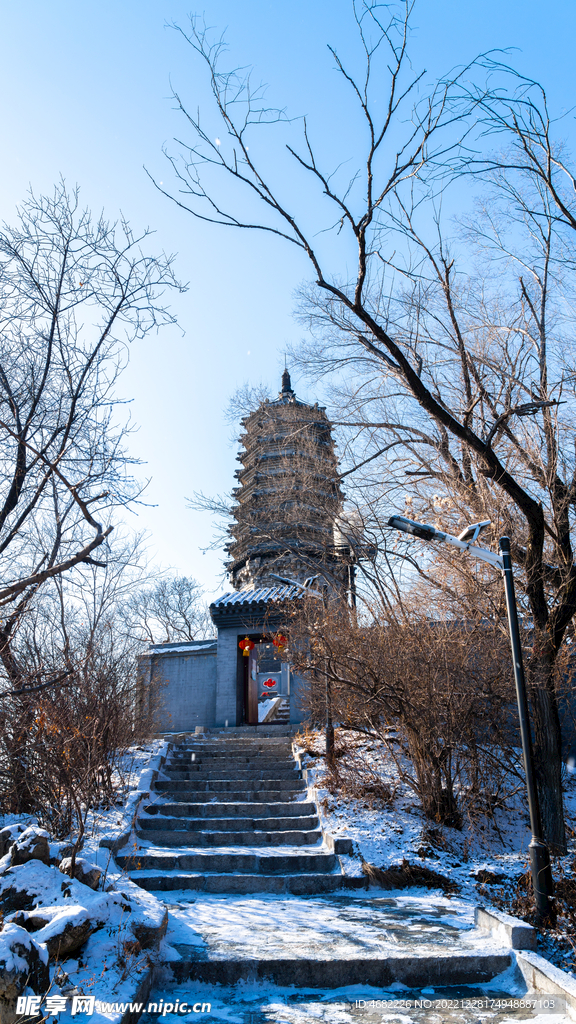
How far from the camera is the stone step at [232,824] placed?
7.49 meters

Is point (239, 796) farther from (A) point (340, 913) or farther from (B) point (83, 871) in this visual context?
(B) point (83, 871)

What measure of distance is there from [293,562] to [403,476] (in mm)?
8938

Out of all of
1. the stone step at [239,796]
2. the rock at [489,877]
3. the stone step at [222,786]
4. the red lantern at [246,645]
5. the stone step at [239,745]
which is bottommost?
the rock at [489,877]

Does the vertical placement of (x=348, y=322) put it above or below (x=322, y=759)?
above

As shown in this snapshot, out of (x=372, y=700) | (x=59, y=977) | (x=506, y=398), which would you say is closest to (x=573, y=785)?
(x=372, y=700)

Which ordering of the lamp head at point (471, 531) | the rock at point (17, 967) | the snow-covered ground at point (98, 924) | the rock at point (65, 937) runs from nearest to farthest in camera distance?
the rock at point (17, 967)
the snow-covered ground at point (98, 924)
the rock at point (65, 937)
the lamp head at point (471, 531)

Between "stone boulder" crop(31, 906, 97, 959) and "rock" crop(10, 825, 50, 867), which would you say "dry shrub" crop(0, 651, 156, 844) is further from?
"stone boulder" crop(31, 906, 97, 959)

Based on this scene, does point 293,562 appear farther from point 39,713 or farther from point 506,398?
point 39,713

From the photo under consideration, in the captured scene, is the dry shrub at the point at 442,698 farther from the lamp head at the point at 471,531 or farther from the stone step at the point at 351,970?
the stone step at the point at 351,970

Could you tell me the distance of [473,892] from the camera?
5984mm

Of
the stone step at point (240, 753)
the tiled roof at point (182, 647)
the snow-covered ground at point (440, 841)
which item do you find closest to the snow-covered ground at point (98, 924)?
the snow-covered ground at point (440, 841)

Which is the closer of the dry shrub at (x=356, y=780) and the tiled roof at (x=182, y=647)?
the dry shrub at (x=356, y=780)

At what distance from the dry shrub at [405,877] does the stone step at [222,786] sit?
262cm

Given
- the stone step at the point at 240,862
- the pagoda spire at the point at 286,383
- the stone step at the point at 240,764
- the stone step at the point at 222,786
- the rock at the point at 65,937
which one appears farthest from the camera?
the pagoda spire at the point at 286,383
